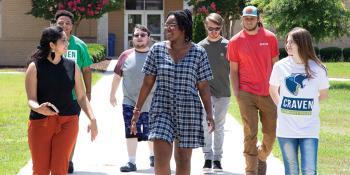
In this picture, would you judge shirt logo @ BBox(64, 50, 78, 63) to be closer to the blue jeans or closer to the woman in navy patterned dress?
the woman in navy patterned dress

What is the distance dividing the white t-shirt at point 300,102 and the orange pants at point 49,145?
192 cm

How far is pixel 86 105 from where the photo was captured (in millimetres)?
6852

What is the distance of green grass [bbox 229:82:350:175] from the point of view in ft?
32.4

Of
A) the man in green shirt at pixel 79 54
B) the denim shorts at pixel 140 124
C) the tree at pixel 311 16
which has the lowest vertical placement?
the denim shorts at pixel 140 124

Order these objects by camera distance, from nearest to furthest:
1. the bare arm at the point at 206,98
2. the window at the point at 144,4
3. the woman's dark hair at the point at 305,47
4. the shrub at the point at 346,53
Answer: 1. the woman's dark hair at the point at 305,47
2. the bare arm at the point at 206,98
3. the shrub at the point at 346,53
4. the window at the point at 144,4

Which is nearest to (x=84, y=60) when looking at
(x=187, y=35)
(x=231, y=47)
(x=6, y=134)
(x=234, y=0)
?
(x=231, y=47)

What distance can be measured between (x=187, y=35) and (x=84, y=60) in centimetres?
244

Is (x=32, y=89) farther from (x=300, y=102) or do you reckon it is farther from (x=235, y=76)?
(x=235, y=76)

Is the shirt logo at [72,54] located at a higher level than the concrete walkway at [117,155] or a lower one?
higher

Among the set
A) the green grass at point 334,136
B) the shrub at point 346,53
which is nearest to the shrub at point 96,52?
the green grass at point 334,136

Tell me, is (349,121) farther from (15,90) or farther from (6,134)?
(15,90)

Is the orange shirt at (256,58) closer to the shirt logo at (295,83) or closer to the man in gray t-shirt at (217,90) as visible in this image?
the man in gray t-shirt at (217,90)

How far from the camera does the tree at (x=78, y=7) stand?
97.7ft

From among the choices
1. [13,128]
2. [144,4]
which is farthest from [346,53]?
[13,128]
